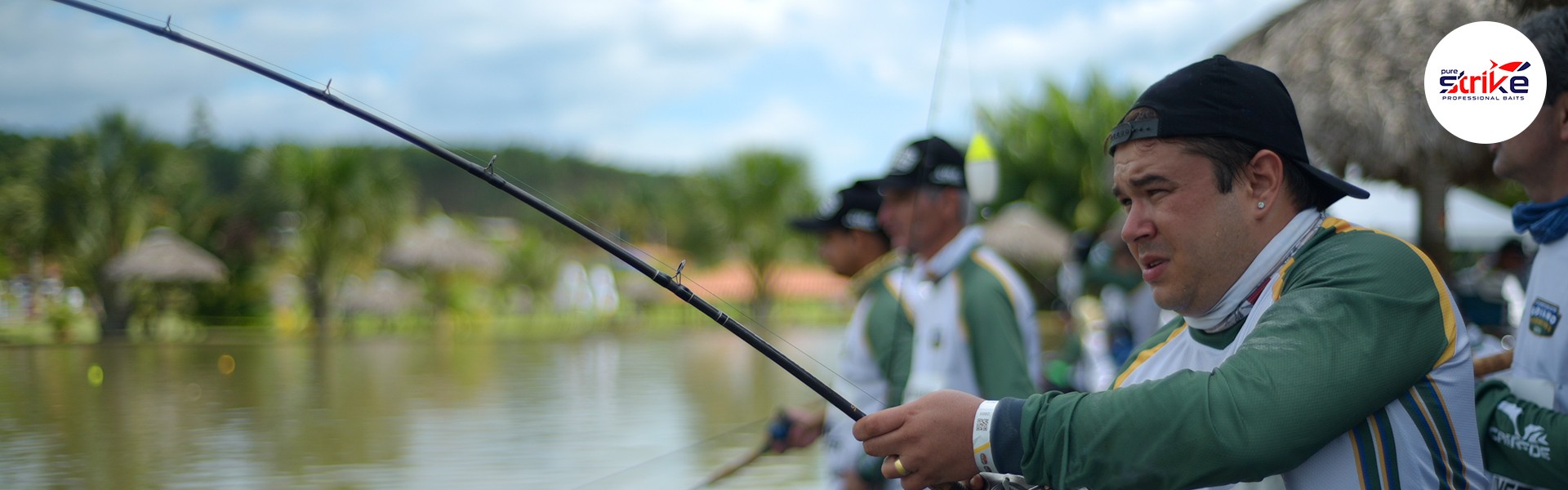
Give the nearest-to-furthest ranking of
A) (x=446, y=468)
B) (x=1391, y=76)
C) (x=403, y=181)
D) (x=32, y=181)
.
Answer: (x=32, y=181) < (x=1391, y=76) < (x=446, y=468) < (x=403, y=181)

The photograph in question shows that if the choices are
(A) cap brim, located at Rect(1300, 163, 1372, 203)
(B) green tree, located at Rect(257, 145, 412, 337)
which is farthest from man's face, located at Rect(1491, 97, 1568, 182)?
(B) green tree, located at Rect(257, 145, 412, 337)

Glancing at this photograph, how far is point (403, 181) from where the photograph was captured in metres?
32.2

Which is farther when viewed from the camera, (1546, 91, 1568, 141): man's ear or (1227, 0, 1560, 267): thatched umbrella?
(1227, 0, 1560, 267): thatched umbrella

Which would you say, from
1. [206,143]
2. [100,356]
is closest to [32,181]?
[100,356]

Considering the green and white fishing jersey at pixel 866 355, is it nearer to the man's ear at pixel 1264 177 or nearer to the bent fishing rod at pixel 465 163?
the bent fishing rod at pixel 465 163

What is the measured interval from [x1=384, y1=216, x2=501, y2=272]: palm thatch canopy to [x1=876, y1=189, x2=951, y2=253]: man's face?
103 feet

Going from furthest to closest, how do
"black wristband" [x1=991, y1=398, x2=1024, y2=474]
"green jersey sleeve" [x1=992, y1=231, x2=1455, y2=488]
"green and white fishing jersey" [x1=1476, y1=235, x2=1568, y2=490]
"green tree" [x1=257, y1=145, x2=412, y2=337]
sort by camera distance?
"green tree" [x1=257, y1=145, x2=412, y2=337] → "green and white fishing jersey" [x1=1476, y1=235, x2=1568, y2=490] → "black wristband" [x1=991, y1=398, x2=1024, y2=474] → "green jersey sleeve" [x1=992, y1=231, x2=1455, y2=488]

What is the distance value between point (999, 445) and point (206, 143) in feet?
36.4

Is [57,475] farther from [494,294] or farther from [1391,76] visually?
[494,294]

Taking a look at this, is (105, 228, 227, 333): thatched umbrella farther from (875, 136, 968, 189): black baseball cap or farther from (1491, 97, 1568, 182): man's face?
(1491, 97, 1568, 182): man's face

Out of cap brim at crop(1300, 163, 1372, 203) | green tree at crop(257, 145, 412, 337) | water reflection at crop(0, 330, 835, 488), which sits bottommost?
water reflection at crop(0, 330, 835, 488)

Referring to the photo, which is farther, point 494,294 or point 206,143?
point 494,294

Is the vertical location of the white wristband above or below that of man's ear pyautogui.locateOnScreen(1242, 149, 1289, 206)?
below

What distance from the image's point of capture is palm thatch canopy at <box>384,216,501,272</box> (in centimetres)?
3381
